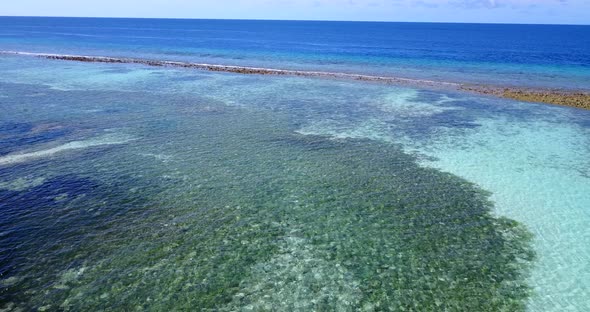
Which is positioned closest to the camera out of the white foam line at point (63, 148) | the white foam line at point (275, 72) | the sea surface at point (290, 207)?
the sea surface at point (290, 207)

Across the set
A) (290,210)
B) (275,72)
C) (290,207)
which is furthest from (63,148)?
(275,72)

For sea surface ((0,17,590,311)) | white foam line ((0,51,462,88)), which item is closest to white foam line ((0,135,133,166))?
sea surface ((0,17,590,311))

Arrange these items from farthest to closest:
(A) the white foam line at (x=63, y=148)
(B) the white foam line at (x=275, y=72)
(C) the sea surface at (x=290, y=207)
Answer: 1. (B) the white foam line at (x=275, y=72)
2. (A) the white foam line at (x=63, y=148)
3. (C) the sea surface at (x=290, y=207)

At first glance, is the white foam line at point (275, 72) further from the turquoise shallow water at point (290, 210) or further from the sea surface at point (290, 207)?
the turquoise shallow water at point (290, 210)

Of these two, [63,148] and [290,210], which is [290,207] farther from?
[63,148]

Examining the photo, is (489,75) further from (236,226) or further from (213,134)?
(236,226)

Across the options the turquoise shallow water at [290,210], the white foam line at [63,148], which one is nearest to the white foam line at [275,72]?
the turquoise shallow water at [290,210]

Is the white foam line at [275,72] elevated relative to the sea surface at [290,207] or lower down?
elevated
